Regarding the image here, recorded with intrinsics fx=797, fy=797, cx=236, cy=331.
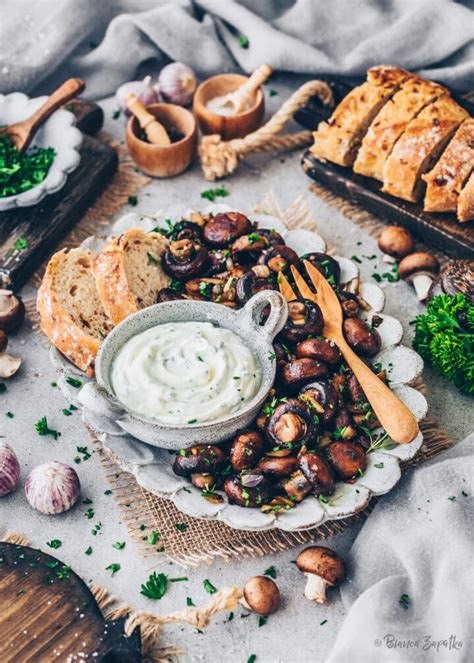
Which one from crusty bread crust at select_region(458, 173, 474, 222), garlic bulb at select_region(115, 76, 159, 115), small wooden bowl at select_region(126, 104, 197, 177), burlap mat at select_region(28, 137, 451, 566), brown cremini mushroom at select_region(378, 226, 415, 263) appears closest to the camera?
burlap mat at select_region(28, 137, 451, 566)

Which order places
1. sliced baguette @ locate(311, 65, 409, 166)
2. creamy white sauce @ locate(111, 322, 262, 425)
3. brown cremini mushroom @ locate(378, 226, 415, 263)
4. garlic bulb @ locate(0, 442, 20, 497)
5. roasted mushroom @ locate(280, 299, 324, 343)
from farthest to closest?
sliced baguette @ locate(311, 65, 409, 166), brown cremini mushroom @ locate(378, 226, 415, 263), roasted mushroom @ locate(280, 299, 324, 343), garlic bulb @ locate(0, 442, 20, 497), creamy white sauce @ locate(111, 322, 262, 425)

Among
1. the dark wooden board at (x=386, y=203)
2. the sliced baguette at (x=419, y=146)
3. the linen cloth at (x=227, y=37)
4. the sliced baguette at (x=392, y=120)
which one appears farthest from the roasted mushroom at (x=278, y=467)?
the linen cloth at (x=227, y=37)

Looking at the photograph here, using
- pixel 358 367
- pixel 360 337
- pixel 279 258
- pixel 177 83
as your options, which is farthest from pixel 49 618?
pixel 177 83

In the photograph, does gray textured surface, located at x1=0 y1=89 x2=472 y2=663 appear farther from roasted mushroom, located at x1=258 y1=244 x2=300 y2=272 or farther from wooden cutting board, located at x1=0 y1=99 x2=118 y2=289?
roasted mushroom, located at x1=258 y1=244 x2=300 y2=272

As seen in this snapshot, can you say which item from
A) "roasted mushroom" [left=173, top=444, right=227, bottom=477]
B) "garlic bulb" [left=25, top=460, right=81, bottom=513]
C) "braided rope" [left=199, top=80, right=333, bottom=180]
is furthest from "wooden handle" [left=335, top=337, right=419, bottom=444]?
"braided rope" [left=199, top=80, right=333, bottom=180]

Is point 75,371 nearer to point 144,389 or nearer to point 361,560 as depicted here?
point 144,389

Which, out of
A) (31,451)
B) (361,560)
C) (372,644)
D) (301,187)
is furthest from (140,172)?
(372,644)
